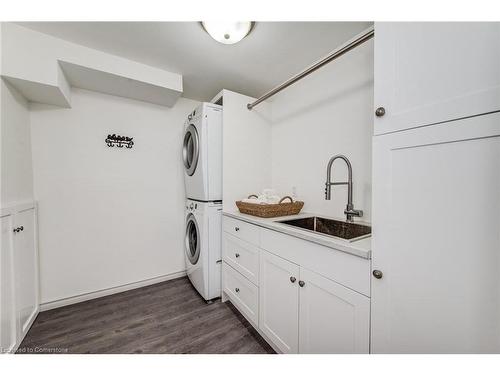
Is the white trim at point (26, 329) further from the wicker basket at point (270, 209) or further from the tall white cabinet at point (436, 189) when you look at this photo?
the tall white cabinet at point (436, 189)

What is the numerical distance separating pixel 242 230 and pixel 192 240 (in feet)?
2.94

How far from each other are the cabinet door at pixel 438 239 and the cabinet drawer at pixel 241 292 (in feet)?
2.92

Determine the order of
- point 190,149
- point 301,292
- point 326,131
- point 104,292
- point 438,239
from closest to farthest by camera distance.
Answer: point 438,239, point 301,292, point 326,131, point 104,292, point 190,149

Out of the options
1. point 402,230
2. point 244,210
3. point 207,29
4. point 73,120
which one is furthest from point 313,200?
point 73,120

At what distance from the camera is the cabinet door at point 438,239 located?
24.6 inches

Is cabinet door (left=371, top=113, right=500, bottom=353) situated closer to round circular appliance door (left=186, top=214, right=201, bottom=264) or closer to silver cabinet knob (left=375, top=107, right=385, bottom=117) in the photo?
silver cabinet knob (left=375, top=107, right=385, bottom=117)

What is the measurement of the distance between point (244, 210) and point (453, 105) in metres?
1.50

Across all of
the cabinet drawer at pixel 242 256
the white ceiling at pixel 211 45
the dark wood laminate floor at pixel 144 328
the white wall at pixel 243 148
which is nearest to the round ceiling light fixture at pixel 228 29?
the white ceiling at pixel 211 45

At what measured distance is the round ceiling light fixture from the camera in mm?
1333

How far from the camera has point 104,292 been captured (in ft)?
7.06

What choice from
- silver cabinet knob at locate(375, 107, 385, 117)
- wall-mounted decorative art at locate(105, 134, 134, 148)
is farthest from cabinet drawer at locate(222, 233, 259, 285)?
wall-mounted decorative art at locate(105, 134, 134, 148)

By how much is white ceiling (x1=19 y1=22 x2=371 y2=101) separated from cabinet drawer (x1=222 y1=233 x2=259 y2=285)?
5.32 feet

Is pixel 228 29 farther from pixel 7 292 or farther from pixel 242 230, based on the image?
pixel 7 292

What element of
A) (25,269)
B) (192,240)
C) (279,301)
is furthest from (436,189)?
(25,269)
